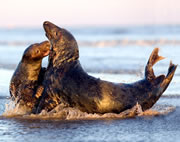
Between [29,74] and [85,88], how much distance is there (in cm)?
125

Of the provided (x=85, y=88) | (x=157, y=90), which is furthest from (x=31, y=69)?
(x=157, y=90)

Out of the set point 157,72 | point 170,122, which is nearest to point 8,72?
point 157,72

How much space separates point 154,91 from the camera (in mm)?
7957

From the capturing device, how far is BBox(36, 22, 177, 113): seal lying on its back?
25.3ft

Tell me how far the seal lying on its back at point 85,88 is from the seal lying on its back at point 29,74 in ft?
0.78

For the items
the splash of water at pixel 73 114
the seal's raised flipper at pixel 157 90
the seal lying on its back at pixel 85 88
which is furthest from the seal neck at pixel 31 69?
the seal's raised flipper at pixel 157 90

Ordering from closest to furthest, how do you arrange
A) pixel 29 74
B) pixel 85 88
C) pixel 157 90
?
pixel 85 88
pixel 157 90
pixel 29 74

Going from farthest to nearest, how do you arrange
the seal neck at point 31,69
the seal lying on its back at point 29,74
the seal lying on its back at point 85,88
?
the seal neck at point 31,69 < the seal lying on its back at point 29,74 < the seal lying on its back at point 85,88

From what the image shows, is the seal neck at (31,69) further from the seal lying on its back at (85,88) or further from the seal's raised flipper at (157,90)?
the seal's raised flipper at (157,90)

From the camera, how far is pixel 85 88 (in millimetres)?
7750

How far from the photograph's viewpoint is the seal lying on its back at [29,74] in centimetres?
838

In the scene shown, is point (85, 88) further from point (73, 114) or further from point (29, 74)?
point (29, 74)

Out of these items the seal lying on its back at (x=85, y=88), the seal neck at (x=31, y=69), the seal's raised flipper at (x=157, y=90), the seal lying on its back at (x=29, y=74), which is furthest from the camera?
the seal neck at (x=31, y=69)

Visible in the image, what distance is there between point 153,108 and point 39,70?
2027 mm
